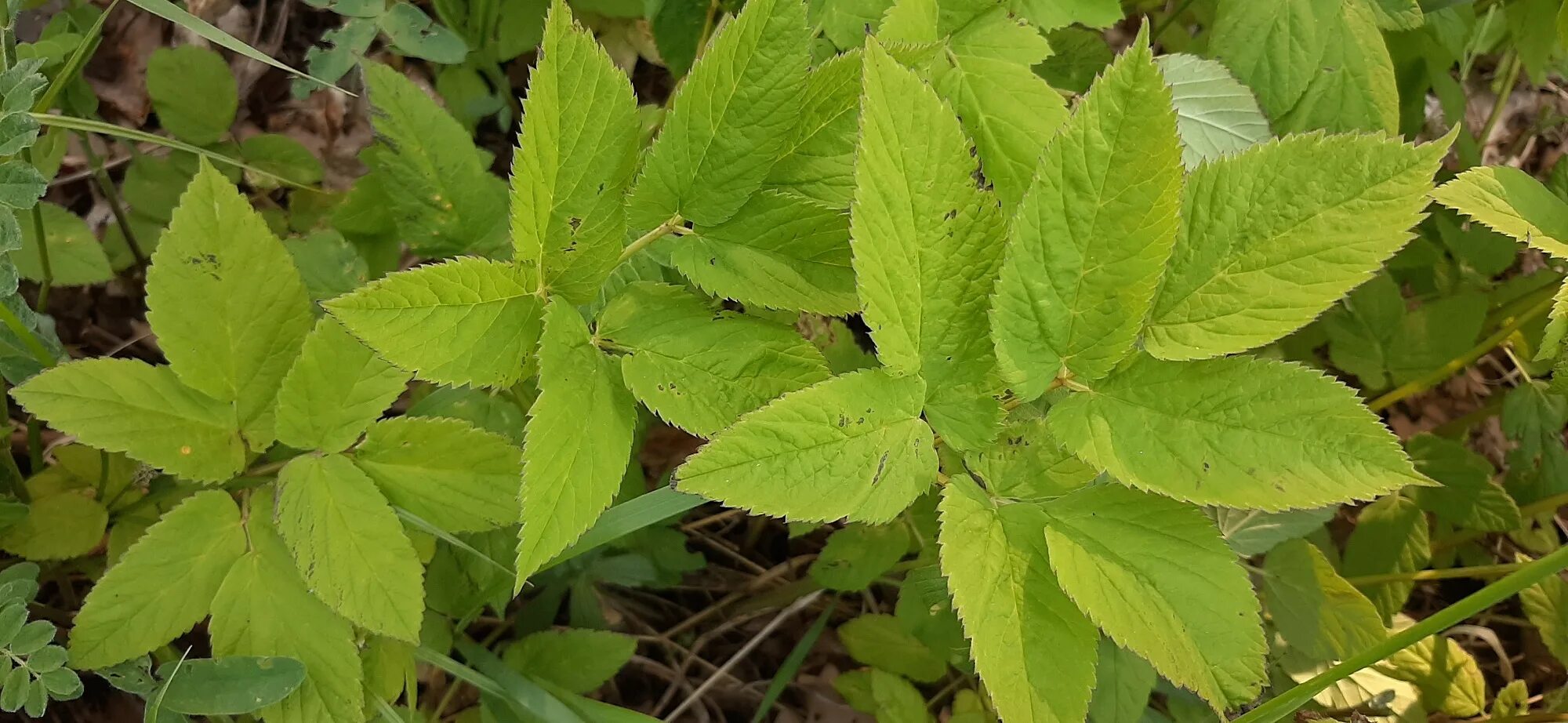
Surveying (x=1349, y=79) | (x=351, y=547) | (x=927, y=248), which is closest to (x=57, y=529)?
(x=351, y=547)

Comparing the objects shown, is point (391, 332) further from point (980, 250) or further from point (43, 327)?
point (43, 327)

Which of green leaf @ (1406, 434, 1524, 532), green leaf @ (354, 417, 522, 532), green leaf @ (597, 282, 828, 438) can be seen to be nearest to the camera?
green leaf @ (597, 282, 828, 438)

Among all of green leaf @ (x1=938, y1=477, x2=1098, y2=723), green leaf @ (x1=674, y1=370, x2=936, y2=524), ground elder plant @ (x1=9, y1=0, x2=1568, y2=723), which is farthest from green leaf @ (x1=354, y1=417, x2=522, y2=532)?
green leaf @ (x1=938, y1=477, x2=1098, y2=723)

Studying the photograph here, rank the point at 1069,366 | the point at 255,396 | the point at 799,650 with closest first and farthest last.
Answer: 1. the point at 1069,366
2. the point at 255,396
3. the point at 799,650

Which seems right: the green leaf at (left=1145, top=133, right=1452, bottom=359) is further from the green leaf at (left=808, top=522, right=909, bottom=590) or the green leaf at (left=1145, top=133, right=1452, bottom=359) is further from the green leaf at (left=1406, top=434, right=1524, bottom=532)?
the green leaf at (left=1406, top=434, right=1524, bottom=532)

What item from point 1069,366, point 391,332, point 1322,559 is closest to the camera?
point 391,332

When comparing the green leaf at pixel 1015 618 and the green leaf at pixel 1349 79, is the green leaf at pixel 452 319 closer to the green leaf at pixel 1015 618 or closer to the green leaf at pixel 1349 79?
the green leaf at pixel 1015 618

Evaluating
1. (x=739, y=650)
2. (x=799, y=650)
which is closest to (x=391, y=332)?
(x=799, y=650)
